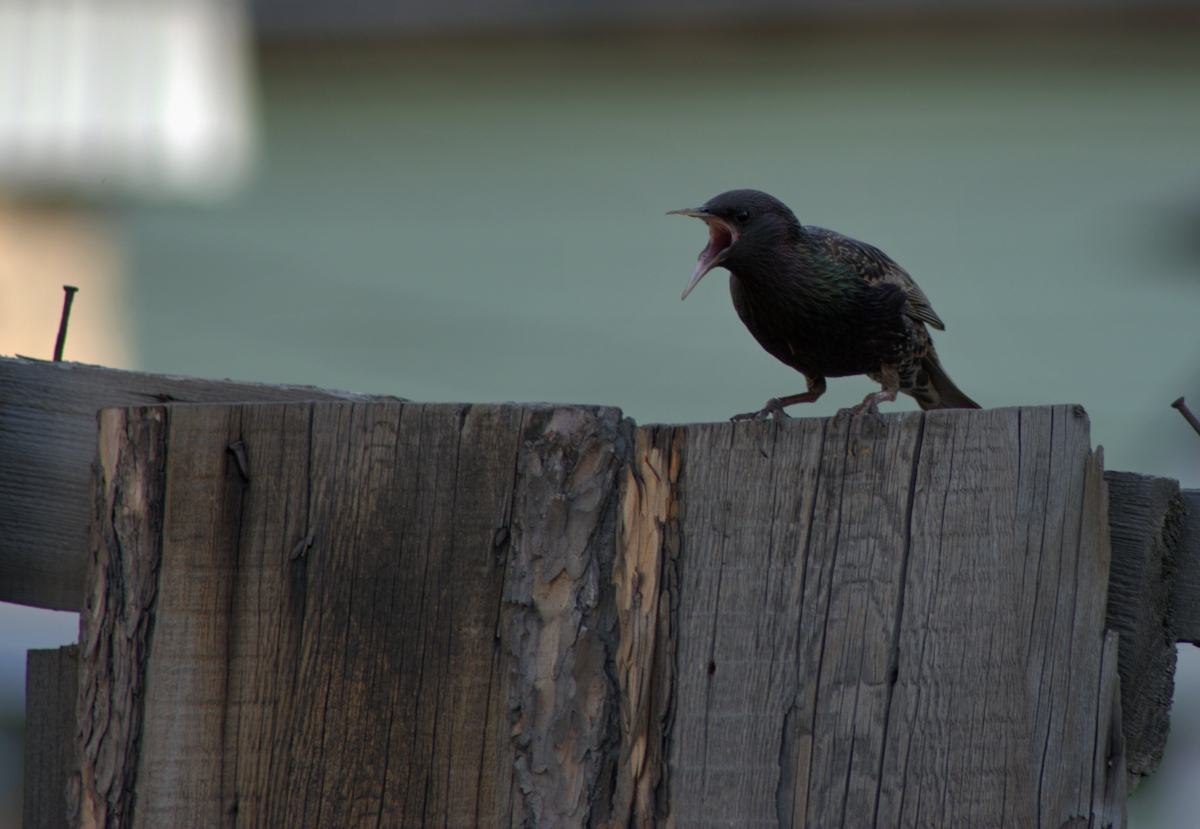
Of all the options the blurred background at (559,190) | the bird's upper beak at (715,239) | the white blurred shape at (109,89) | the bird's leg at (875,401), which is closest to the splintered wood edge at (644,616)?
the bird's leg at (875,401)

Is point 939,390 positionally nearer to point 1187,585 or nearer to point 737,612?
point 1187,585

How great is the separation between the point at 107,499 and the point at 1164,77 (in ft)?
12.5

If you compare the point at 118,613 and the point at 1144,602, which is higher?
the point at 1144,602

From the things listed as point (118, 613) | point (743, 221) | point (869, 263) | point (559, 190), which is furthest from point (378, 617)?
point (559, 190)

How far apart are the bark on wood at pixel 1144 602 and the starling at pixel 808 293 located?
98cm

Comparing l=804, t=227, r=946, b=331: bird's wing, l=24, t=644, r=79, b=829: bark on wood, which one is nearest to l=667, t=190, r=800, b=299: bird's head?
l=804, t=227, r=946, b=331: bird's wing

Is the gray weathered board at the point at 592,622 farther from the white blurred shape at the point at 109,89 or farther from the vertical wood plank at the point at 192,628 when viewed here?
the white blurred shape at the point at 109,89

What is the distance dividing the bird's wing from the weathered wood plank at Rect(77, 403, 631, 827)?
1.53 meters

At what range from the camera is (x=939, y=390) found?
3596mm

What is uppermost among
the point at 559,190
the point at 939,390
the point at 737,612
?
the point at 559,190

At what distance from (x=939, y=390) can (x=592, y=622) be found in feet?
7.40

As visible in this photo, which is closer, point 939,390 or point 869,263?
point 869,263

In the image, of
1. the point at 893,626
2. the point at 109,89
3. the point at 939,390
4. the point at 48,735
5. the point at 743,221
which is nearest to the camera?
the point at 893,626

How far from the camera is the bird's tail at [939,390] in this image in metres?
3.52
